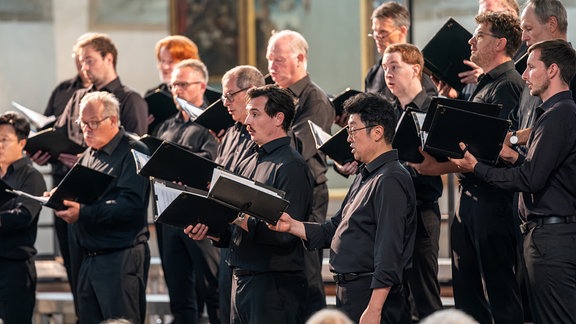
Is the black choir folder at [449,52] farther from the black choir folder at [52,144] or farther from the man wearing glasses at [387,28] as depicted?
the black choir folder at [52,144]

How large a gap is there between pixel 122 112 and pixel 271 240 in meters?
2.31

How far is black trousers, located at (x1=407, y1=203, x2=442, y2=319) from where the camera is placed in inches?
248

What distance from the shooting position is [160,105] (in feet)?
26.0

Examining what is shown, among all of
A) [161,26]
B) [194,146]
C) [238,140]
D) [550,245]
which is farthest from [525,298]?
[161,26]

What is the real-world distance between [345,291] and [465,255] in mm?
1051

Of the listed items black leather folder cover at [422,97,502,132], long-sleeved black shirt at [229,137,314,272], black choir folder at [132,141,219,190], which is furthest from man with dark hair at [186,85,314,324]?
black leather folder cover at [422,97,502,132]

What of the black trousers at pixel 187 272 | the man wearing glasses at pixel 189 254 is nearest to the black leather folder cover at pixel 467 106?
the man wearing glasses at pixel 189 254

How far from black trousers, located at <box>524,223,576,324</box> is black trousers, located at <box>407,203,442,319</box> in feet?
3.43

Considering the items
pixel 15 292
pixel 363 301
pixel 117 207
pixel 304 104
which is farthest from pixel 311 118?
pixel 15 292

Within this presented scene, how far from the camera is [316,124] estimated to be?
684cm

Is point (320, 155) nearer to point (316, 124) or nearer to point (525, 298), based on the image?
point (316, 124)

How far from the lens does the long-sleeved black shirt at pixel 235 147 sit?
20.1 feet

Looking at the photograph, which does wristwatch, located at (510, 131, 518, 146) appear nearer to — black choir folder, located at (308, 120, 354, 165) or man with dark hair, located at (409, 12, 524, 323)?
man with dark hair, located at (409, 12, 524, 323)

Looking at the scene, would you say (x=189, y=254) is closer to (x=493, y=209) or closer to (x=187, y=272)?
(x=187, y=272)
